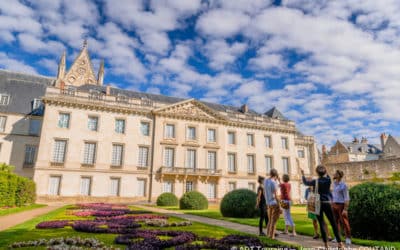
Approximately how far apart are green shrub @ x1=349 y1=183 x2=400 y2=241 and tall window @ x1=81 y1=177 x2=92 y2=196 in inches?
965

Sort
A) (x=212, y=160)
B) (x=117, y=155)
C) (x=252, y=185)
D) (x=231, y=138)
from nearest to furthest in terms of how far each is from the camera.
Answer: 1. (x=117, y=155)
2. (x=212, y=160)
3. (x=252, y=185)
4. (x=231, y=138)

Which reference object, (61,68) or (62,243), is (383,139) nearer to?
(61,68)

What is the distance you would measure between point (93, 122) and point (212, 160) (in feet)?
46.1

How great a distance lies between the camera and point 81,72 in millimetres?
47156

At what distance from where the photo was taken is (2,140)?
28.8m

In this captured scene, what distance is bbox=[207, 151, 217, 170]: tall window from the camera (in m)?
31.8

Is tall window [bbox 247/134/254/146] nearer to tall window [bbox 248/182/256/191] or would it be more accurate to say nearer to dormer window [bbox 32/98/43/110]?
tall window [bbox 248/182/256/191]

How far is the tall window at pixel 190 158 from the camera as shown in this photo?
3074cm

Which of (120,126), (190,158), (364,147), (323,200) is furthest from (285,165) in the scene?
(364,147)

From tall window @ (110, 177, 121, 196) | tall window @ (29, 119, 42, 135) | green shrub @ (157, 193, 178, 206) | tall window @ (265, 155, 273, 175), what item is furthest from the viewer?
tall window @ (265, 155, 273, 175)

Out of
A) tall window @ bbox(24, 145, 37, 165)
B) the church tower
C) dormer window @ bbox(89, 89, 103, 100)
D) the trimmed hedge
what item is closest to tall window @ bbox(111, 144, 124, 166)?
dormer window @ bbox(89, 89, 103, 100)

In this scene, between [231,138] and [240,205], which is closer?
[240,205]

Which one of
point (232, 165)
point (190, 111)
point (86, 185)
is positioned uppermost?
point (190, 111)

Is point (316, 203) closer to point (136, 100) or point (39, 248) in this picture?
point (39, 248)
